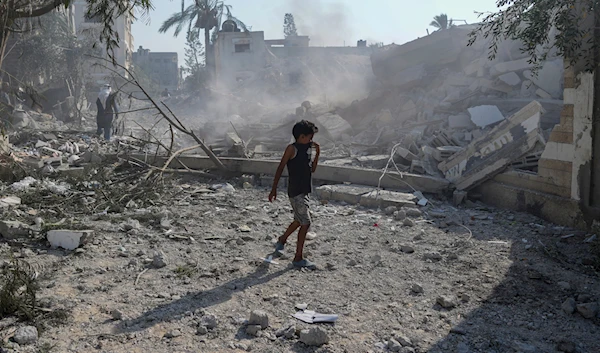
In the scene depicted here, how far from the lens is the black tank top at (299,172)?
15.0 feet

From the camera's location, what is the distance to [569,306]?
386 cm

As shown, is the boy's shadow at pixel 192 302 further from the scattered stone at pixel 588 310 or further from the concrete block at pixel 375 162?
the concrete block at pixel 375 162

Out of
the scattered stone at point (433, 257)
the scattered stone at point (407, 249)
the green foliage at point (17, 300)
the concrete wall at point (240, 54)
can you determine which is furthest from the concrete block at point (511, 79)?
the concrete wall at point (240, 54)

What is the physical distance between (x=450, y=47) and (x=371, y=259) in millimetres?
13392

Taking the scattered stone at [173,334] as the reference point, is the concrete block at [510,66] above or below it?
above

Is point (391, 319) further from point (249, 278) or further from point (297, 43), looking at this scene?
Answer: point (297, 43)

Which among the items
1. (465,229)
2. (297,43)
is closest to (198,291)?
(465,229)

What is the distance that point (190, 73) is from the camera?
4416 centimetres

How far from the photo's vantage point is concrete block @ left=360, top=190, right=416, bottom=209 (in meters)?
7.16

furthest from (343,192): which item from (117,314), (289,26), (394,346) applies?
(289,26)

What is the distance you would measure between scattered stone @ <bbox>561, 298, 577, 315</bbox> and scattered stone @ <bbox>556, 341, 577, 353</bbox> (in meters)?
0.58

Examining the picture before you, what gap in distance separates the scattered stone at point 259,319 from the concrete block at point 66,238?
90.0 inches

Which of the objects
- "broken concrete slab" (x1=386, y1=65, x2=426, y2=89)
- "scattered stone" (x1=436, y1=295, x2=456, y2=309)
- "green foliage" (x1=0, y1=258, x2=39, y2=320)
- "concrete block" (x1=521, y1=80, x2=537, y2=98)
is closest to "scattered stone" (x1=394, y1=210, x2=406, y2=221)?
"scattered stone" (x1=436, y1=295, x2=456, y2=309)

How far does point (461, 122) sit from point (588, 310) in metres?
8.82
